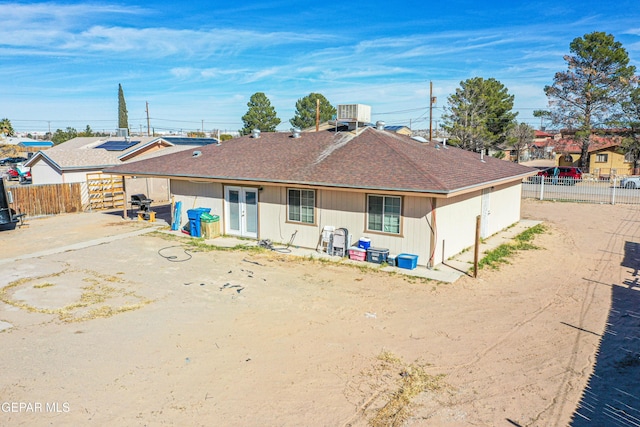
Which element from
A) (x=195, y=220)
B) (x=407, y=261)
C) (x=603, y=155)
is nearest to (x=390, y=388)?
(x=407, y=261)

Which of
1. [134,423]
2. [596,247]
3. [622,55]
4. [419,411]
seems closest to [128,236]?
[134,423]

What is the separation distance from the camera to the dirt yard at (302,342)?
647 centimetres

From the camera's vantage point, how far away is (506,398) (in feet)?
21.9

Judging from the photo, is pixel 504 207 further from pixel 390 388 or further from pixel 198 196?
pixel 390 388

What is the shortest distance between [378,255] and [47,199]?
18.8 metres

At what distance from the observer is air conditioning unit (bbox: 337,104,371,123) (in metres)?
19.4

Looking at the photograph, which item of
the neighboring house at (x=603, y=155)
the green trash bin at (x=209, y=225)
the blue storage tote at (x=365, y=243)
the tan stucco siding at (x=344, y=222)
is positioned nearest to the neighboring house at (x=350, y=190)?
the tan stucco siding at (x=344, y=222)

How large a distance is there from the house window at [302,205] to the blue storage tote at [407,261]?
3.62 m

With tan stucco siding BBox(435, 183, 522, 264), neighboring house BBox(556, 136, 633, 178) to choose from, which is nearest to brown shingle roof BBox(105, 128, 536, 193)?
tan stucco siding BBox(435, 183, 522, 264)

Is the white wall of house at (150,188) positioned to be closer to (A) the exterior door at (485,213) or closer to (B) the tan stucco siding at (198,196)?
(B) the tan stucco siding at (198,196)

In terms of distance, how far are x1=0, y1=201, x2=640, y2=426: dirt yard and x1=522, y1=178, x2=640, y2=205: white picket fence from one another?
1524 centimetres

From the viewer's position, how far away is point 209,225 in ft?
57.0

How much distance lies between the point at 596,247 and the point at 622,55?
32.7 m

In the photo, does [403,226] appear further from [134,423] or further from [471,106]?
[471,106]
